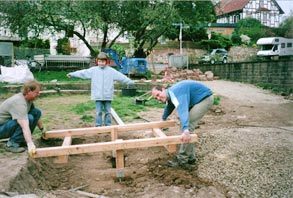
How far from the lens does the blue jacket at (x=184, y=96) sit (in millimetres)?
4004

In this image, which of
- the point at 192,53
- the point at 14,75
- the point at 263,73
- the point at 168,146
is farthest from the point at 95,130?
the point at 192,53

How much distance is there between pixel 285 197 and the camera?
3.58 metres

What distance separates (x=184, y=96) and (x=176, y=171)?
1012 mm

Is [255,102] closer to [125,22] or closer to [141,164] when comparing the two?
[141,164]

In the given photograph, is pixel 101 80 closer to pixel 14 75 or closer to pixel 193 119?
pixel 193 119

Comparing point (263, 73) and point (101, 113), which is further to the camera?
point (263, 73)

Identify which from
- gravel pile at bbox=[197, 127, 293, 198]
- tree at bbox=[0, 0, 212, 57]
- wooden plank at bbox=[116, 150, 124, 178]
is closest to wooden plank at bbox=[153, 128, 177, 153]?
gravel pile at bbox=[197, 127, 293, 198]

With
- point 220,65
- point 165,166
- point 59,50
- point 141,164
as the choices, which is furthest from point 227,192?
point 59,50

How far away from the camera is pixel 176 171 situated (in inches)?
169

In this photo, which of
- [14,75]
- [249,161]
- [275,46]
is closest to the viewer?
[249,161]

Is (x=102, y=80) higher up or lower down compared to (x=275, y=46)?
lower down

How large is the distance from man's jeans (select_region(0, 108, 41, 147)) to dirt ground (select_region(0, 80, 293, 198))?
0.22 m

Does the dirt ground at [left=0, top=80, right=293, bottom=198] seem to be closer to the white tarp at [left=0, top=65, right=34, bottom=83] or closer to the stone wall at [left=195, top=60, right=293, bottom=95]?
the stone wall at [left=195, top=60, right=293, bottom=95]

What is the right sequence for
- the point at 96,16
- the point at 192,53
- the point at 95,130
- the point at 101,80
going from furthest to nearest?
the point at 192,53
the point at 96,16
the point at 101,80
the point at 95,130
